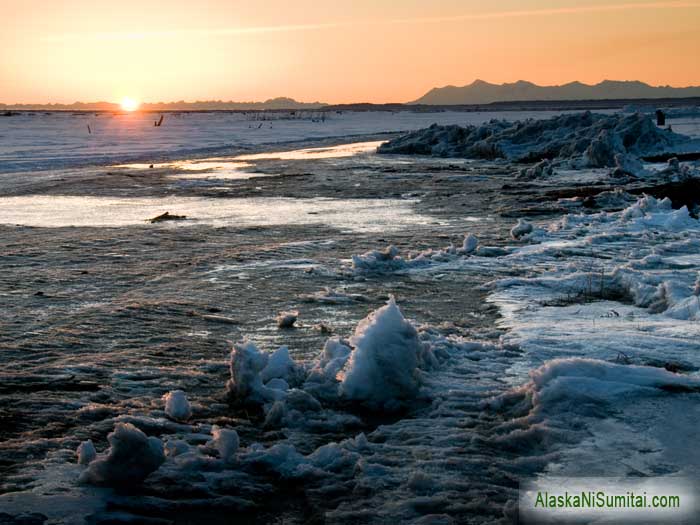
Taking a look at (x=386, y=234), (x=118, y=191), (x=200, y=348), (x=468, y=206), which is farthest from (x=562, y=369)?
(x=118, y=191)

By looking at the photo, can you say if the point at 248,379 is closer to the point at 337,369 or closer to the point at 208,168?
the point at 337,369

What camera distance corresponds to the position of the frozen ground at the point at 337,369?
11.5 feet

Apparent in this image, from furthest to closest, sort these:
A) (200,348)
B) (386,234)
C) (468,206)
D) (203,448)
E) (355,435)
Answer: (468,206) → (386,234) → (200,348) → (355,435) → (203,448)

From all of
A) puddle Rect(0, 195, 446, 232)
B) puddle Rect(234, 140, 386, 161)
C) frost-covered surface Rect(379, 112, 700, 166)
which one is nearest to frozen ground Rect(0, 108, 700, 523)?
puddle Rect(0, 195, 446, 232)

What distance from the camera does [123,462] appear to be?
351 centimetres

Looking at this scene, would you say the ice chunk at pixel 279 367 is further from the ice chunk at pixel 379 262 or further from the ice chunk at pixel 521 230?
the ice chunk at pixel 521 230

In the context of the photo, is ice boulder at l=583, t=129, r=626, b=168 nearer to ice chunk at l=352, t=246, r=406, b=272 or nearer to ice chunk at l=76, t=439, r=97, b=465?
ice chunk at l=352, t=246, r=406, b=272

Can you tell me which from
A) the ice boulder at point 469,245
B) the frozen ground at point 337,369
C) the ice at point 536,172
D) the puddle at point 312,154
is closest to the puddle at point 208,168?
the puddle at point 312,154

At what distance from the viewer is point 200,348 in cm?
559

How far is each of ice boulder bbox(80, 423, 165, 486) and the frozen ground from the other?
0.03ft

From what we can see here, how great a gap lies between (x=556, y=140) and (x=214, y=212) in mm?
17687

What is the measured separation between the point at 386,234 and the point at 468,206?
3993mm

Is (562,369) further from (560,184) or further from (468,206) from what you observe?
(560,184)

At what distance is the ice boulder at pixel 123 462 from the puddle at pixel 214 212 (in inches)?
332
